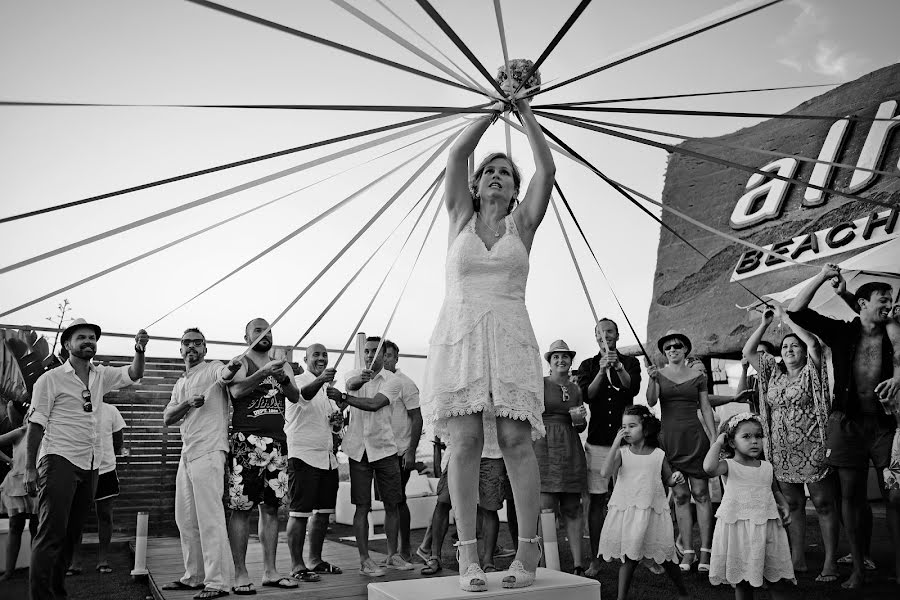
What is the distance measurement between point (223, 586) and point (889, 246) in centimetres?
705

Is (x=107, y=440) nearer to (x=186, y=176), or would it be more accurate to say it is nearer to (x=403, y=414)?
(x=403, y=414)

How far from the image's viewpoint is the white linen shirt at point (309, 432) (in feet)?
17.5

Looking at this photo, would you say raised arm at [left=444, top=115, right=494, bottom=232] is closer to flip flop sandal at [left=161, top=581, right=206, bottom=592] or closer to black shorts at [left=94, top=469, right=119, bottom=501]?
flip flop sandal at [left=161, top=581, right=206, bottom=592]

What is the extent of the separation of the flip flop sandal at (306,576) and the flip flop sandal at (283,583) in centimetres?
18

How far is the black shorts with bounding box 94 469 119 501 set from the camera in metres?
6.33

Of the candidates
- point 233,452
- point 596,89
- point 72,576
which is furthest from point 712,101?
point 72,576

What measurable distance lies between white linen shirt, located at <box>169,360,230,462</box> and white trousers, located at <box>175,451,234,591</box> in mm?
65

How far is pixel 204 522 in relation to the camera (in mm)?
4441

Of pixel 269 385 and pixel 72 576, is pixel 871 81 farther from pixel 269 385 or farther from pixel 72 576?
pixel 72 576

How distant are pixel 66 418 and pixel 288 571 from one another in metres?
2.03

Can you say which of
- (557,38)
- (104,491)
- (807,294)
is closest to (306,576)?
(104,491)

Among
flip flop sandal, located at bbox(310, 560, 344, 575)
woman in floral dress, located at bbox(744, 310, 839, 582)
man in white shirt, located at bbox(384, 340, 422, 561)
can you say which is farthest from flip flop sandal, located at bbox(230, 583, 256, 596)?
woman in floral dress, located at bbox(744, 310, 839, 582)

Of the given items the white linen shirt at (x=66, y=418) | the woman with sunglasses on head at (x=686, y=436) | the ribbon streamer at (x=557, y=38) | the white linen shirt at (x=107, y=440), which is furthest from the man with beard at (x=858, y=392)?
the white linen shirt at (x=107, y=440)

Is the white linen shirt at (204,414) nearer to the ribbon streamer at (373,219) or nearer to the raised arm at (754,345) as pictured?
the ribbon streamer at (373,219)
